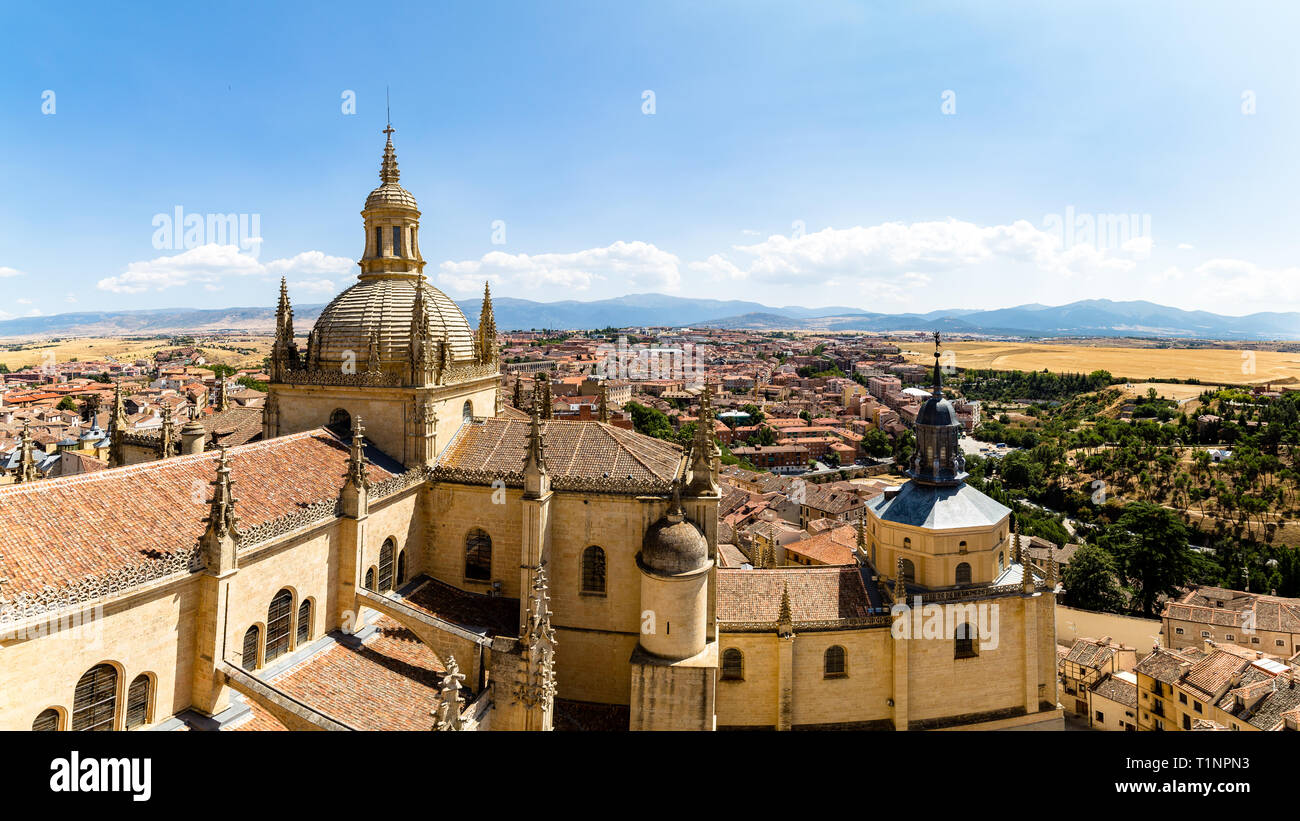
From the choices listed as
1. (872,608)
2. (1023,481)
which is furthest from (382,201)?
(1023,481)

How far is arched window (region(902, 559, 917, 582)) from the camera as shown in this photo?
87.0ft

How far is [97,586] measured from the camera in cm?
1262

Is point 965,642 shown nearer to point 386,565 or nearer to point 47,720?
point 386,565

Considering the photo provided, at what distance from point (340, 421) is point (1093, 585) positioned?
2385 inches

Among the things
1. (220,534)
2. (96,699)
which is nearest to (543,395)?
(220,534)

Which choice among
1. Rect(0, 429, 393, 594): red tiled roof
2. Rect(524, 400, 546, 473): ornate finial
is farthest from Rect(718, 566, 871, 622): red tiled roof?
Rect(0, 429, 393, 594): red tiled roof

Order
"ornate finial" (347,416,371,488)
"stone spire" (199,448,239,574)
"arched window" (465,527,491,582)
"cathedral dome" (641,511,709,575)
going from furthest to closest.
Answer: "arched window" (465,527,491,582) < "cathedral dome" (641,511,709,575) < "ornate finial" (347,416,371,488) < "stone spire" (199,448,239,574)

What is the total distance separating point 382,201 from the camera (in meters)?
27.5

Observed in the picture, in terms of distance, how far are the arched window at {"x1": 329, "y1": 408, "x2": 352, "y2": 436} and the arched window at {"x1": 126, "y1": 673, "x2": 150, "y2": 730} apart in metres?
12.0

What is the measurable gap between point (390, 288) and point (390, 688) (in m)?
15.6

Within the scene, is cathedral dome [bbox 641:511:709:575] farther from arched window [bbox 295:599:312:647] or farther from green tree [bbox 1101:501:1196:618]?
green tree [bbox 1101:501:1196:618]

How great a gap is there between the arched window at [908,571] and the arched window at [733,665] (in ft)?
27.1

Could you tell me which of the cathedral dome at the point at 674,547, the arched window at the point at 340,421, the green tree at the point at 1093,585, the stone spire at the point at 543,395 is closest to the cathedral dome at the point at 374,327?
the arched window at the point at 340,421

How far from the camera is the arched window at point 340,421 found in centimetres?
2472
